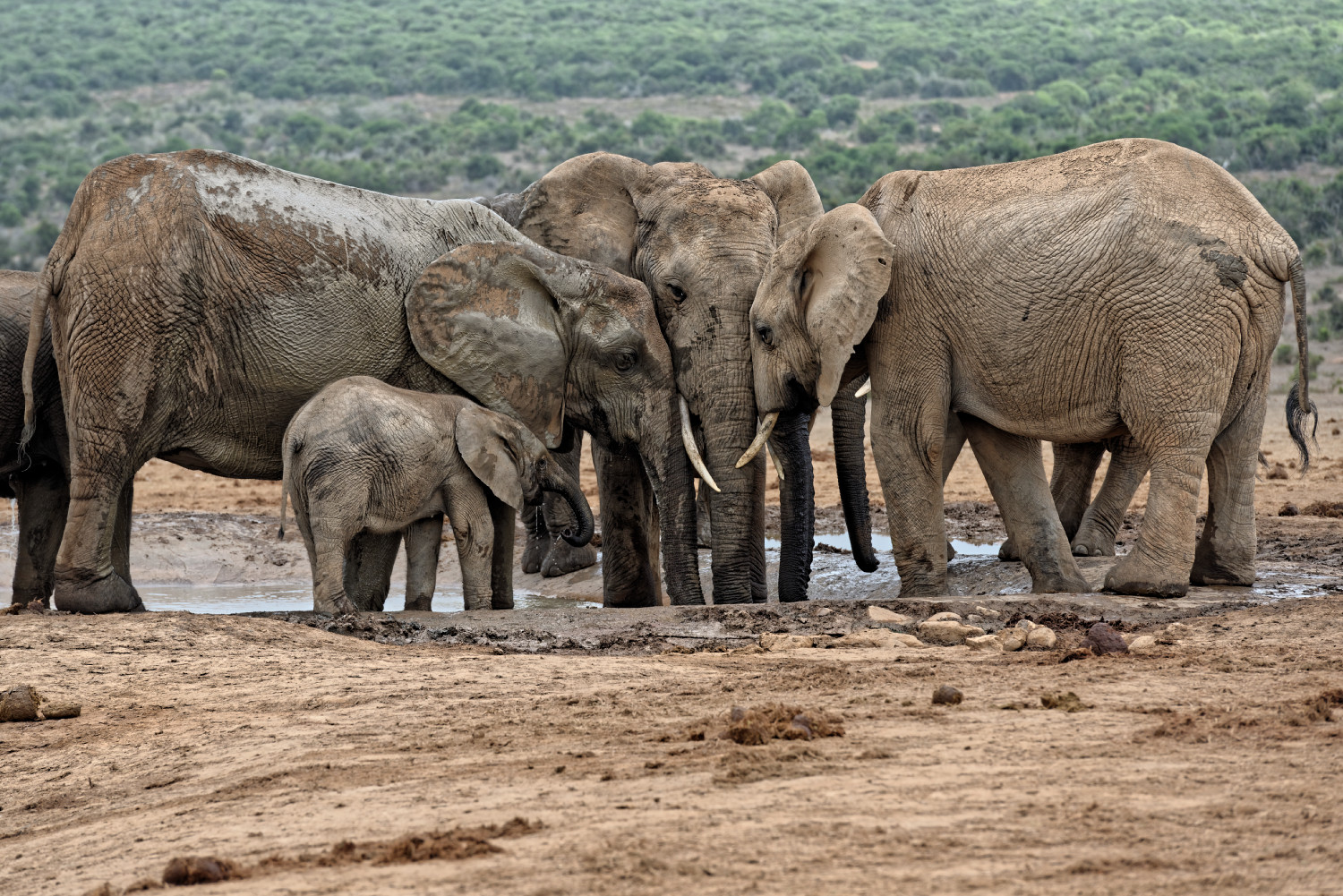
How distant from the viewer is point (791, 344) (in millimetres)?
8242

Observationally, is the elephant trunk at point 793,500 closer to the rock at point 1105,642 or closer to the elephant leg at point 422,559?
the elephant leg at point 422,559

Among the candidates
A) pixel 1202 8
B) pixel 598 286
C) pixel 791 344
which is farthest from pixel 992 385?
pixel 1202 8

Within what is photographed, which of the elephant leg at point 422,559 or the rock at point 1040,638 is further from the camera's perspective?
the elephant leg at point 422,559

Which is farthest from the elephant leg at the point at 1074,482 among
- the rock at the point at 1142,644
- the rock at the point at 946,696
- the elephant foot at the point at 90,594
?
the elephant foot at the point at 90,594

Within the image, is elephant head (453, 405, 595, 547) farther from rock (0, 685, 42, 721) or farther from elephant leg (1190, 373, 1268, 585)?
elephant leg (1190, 373, 1268, 585)

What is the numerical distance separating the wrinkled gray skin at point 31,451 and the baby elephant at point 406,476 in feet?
5.56

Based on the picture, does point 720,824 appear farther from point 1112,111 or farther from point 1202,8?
point 1202,8

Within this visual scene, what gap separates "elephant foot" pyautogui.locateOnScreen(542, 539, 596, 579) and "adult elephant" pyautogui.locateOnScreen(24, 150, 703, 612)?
8.73 feet

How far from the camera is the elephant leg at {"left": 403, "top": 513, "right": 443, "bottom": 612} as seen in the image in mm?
8227

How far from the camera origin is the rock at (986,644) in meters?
6.07

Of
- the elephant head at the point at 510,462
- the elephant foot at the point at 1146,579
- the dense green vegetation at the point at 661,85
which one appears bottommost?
the elephant foot at the point at 1146,579

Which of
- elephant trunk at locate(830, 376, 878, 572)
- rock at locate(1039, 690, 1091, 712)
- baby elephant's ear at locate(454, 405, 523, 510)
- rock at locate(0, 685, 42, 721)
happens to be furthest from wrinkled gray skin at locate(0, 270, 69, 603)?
rock at locate(1039, 690, 1091, 712)

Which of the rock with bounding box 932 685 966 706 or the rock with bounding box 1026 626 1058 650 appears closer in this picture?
the rock with bounding box 932 685 966 706

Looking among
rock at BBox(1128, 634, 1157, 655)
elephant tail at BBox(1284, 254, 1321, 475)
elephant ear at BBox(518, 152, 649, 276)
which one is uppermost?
elephant ear at BBox(518, 152, 649, 276)
